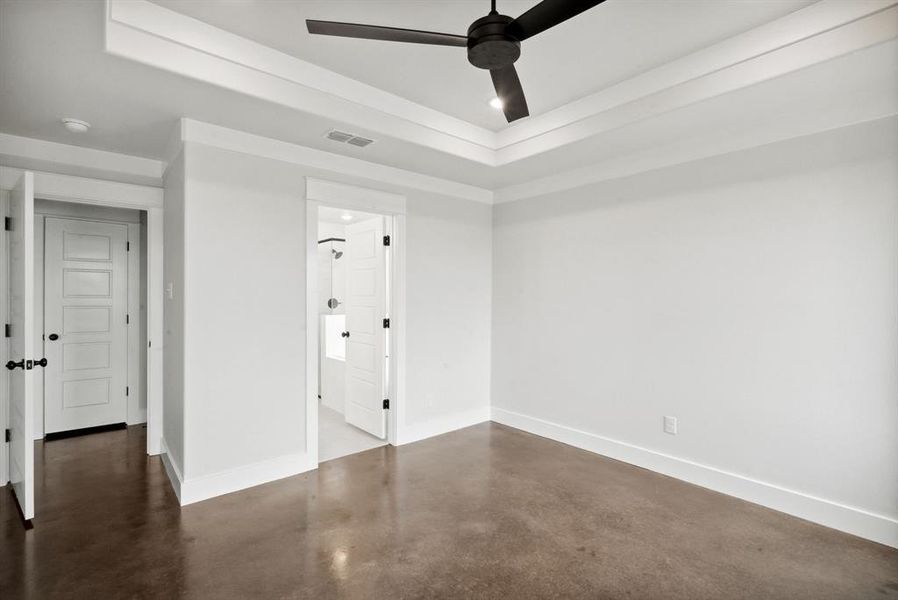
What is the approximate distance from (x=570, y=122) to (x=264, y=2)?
7.17 ft

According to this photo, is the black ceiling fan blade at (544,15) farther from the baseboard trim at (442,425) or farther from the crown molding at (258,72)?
the baseboard trim at (442,425)

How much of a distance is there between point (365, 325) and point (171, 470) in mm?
2024

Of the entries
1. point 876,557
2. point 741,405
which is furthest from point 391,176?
point 876,557

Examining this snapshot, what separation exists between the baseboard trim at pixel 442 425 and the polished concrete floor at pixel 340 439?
23 cm

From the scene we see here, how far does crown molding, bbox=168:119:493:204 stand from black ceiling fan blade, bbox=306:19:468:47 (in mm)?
1702

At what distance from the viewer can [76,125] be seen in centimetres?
303

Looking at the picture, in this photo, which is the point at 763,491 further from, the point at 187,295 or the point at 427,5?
the point at 187,295

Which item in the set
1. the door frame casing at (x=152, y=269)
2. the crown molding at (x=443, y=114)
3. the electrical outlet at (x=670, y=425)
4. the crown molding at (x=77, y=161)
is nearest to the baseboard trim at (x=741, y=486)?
the electrical outlet at (x=670, y=425)

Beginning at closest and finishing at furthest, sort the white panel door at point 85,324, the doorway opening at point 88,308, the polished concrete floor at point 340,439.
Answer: the doorway opening at point 88,308
the polished concrete floor at point 340,439
the white panel door at point 85,324

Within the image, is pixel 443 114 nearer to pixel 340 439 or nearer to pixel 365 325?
pixel 365 325

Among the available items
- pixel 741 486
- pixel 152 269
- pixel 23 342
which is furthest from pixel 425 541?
pixel 152 269

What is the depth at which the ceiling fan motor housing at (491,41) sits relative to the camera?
172 centimetres

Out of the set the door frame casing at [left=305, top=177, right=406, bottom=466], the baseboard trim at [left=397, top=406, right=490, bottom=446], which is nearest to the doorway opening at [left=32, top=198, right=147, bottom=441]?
the door frame casing at [left=305, top=177, right=406, bottom=466]

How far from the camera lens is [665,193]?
141 inches
